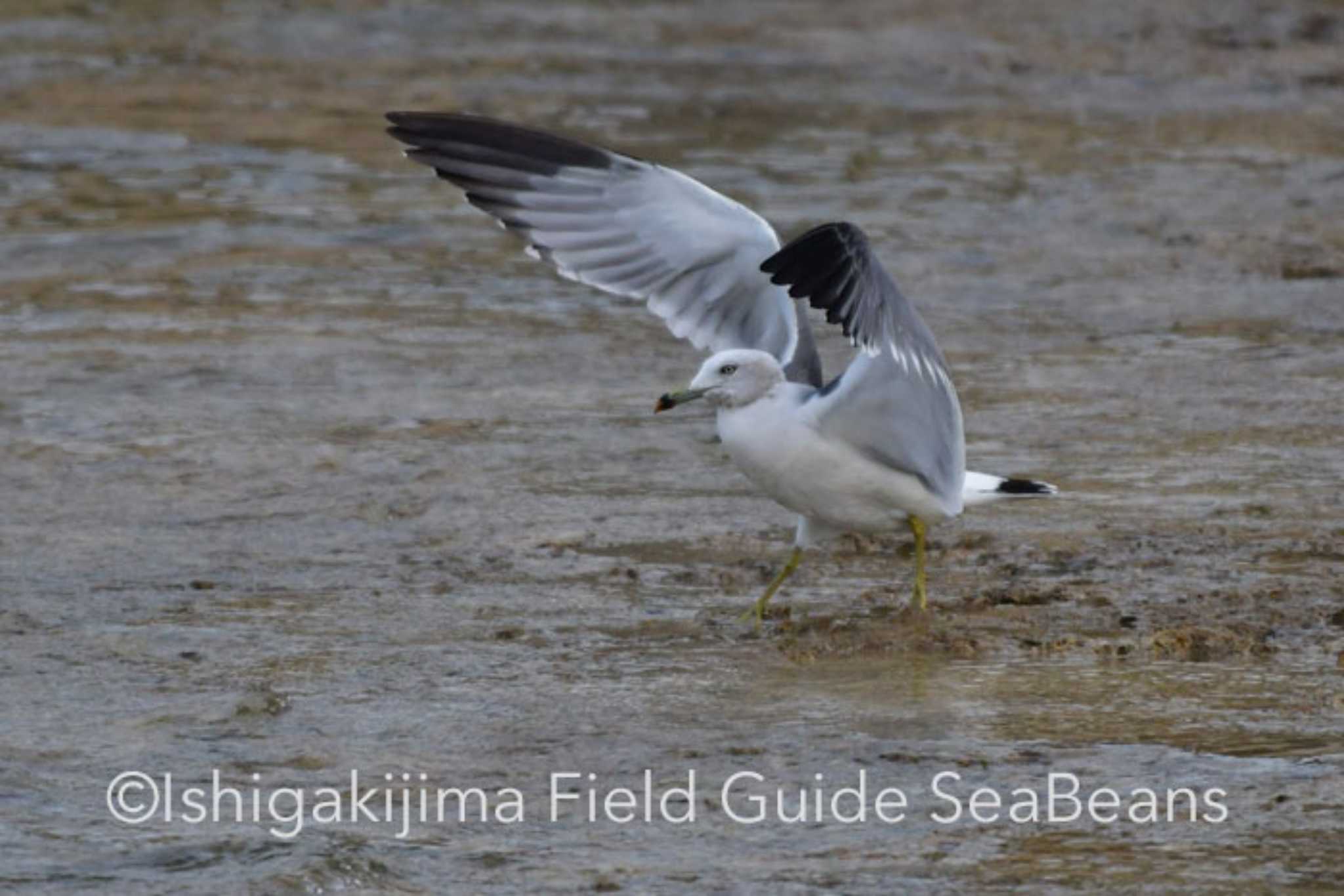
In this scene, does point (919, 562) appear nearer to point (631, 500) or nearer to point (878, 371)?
point (878, 371)

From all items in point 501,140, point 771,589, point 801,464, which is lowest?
point 771,589

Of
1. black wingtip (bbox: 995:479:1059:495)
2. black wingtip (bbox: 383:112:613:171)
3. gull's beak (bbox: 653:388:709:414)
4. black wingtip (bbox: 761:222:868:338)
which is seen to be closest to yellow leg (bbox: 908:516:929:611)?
black wingtip (bbox: 995:479:1059:495)

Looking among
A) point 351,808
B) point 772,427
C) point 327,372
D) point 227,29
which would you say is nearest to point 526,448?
point 327,372

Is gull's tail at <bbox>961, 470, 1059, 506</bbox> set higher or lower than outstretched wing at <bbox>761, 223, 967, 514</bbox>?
lower

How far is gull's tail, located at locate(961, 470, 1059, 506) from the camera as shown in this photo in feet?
22.3

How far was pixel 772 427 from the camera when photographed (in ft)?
20.9

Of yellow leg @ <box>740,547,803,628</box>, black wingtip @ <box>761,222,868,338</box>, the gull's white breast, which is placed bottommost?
yellow leg @ <box>740,547,803,628</box>

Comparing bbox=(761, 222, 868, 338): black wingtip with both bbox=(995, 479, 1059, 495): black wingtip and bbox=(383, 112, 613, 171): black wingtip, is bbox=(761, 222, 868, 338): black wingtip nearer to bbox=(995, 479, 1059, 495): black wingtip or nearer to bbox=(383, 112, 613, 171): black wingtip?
bbox=(995, 479, 1059, 495): black wingtip

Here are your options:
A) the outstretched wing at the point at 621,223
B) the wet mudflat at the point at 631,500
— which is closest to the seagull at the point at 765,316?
the outstretched wing at the point at 621,223

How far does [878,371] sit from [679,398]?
0.50 meters

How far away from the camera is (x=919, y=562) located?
6.65m

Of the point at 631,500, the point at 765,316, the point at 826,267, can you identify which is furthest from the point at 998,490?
the point at 631,500

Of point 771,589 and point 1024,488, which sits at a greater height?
point 1024,488

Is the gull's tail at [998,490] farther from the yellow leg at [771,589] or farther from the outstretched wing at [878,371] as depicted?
the yellow leg at [771,589]
